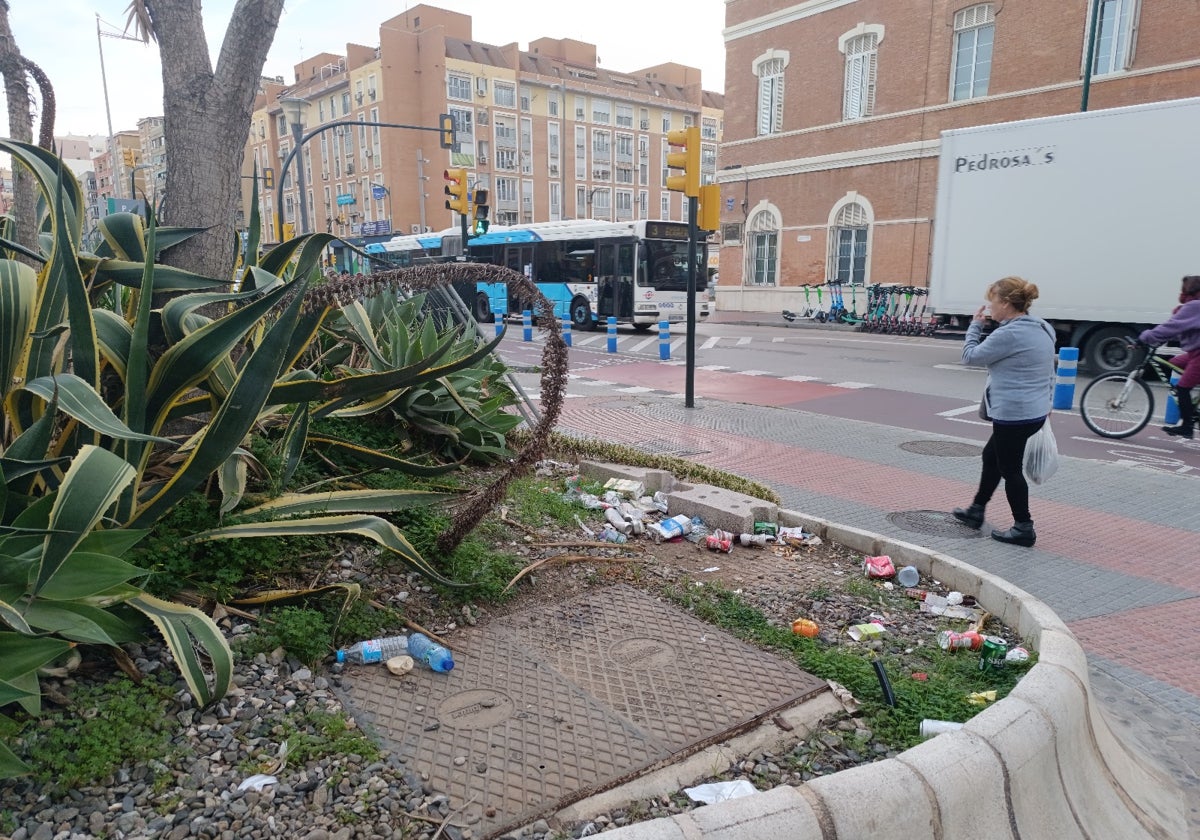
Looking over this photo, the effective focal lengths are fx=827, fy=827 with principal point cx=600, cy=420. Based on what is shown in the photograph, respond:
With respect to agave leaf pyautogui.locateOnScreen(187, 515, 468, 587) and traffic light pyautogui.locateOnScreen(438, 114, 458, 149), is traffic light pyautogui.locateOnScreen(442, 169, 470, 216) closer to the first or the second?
traffic light pyautogui.locateOnScreen(438, 114, 458, 149)

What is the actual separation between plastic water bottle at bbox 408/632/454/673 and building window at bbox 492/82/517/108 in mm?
74122

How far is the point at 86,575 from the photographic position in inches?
90.7

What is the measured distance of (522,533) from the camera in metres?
4.51

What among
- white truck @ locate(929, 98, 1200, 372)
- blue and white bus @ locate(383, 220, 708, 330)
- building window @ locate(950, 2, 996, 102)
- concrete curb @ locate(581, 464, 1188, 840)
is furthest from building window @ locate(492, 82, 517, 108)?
concrete curb @ locate(581, 464, 1188, 840)

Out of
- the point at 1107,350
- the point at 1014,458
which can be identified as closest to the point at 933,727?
the point at 1014,458

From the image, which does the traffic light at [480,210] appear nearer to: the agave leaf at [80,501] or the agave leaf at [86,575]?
the agave leaf at [80,501]

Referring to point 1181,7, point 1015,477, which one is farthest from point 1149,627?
point 1181,7

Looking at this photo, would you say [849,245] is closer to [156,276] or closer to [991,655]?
[991,655]

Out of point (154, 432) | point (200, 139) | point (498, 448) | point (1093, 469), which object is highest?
point (200, 139)

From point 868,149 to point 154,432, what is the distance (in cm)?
2864

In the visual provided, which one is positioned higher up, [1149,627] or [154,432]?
[154,432]

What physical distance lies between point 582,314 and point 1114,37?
1646 centimetres

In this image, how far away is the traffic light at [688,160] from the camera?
937cm

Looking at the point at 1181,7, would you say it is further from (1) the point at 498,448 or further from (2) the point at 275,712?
(2) the point at 275,712
